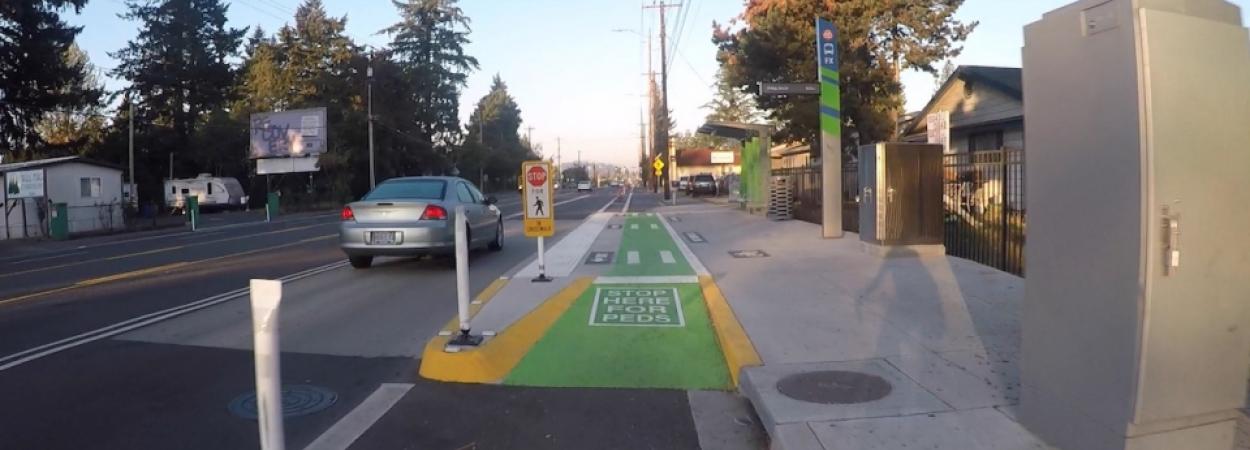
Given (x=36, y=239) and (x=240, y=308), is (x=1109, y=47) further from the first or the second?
(x=36, y=239)

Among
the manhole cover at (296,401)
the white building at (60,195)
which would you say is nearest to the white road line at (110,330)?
the manhole cover at (296,401)

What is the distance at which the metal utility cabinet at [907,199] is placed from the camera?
39.9 feet

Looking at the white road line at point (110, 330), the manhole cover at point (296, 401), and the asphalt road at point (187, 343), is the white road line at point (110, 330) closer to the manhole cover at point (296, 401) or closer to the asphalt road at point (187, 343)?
the asphalt road at point (187, 343)

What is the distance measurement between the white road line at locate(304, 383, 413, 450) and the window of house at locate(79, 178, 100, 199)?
31498 mm

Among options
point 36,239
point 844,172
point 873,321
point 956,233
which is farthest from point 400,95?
point 873,321

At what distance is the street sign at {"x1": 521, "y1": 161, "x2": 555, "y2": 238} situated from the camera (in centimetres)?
1002

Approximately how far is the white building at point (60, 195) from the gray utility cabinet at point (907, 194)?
87.3 feet

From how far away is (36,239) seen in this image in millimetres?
27719

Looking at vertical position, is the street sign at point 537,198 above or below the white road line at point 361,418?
above

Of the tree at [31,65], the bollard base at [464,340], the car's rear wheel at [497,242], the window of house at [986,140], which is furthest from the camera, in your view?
the tree at [31,65]

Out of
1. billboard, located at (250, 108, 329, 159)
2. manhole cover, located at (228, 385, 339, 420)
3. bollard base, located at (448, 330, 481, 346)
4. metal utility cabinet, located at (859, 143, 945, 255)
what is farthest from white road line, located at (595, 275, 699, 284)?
billboard, located at (250, 108, 329, 159)

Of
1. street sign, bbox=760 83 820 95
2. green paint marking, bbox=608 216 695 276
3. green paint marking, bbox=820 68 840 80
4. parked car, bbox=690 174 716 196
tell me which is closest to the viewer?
green paint marking, bbox=608 216 695 276

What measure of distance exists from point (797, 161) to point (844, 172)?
101 feet

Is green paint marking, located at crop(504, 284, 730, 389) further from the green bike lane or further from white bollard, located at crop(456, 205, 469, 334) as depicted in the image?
white bollard, located at crop(456, 205, 469, 334)
